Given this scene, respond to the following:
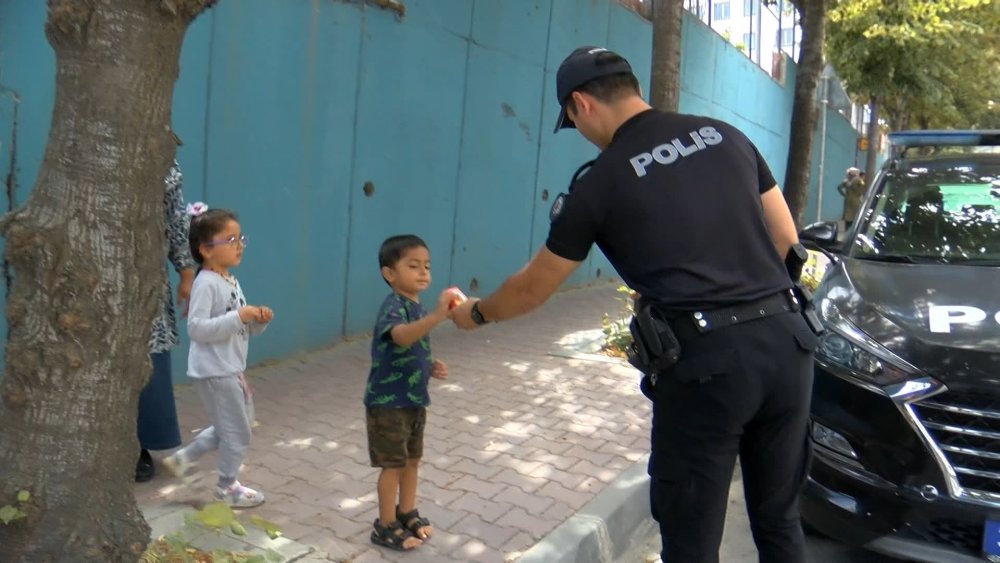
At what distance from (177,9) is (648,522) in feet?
10.4

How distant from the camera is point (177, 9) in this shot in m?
2.65

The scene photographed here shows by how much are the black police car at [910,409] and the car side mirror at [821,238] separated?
0.30 m

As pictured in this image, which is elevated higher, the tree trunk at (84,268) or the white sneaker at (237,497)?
the tree trunk at (84,268)

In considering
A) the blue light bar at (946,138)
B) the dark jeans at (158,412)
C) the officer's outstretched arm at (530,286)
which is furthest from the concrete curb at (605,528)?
the blue light bar at (946,138)

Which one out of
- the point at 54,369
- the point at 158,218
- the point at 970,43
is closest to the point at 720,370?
the point at 158,218

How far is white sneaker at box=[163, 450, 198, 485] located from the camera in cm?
425

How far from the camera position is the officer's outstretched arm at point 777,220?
311cm

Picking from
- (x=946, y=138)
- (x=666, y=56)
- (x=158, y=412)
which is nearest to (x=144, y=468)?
(x=158, y=412)

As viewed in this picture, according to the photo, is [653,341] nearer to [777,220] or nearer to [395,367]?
[777,220]

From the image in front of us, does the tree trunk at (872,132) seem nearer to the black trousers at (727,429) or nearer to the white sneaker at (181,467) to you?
the white sneaker at (181,467)

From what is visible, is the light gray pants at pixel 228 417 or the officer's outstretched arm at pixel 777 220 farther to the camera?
the light gray pants at pixel 228 417

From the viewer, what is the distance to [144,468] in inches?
169

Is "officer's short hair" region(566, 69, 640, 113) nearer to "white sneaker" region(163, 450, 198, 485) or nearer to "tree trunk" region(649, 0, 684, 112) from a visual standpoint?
"white sneaker" region(163, 450, 198, 485)

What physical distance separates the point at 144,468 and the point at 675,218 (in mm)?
2927
